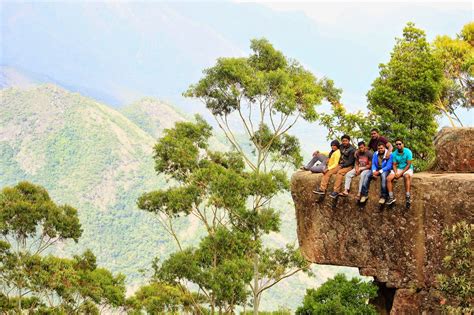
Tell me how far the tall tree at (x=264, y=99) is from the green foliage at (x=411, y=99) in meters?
3.54

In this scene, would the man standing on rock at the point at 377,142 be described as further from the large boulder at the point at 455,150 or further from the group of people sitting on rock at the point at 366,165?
the large boulder at the point at 455,150

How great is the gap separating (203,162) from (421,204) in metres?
14.8

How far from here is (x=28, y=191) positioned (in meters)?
28.0

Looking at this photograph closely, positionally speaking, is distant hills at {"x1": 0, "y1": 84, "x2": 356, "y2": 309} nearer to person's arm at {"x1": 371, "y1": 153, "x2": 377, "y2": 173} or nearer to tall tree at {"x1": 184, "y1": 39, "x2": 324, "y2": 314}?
tall tree at {"x1": 184, "y1": 39, "x2": 324, "y2": 314}

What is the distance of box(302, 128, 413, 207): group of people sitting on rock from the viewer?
37.6 feet

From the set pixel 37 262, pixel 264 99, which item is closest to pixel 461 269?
A: pixel 264 99

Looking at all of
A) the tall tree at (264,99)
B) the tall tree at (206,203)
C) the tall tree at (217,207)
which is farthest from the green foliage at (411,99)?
the tall tree at (206,203)

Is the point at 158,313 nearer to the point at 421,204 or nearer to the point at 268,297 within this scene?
the point at 421,204

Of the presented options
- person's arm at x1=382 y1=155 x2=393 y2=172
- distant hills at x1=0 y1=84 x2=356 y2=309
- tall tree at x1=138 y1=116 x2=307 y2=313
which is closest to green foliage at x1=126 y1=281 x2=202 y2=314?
tall tree at x1=138 y1=116 x2=307 y2=313

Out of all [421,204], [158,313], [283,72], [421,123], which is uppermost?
[283,72]

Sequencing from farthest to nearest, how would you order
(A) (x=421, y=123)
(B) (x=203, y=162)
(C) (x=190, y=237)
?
(C) (x=190, y=237) < (B) (x=203, y=162) < (A) (x=421, y=123)

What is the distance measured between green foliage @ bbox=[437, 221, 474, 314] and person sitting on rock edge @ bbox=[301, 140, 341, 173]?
11.1 feet

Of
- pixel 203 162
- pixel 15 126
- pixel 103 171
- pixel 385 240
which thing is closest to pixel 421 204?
pixel 385 240

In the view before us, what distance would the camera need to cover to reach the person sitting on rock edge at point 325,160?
12664 millimetres
